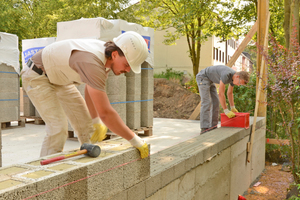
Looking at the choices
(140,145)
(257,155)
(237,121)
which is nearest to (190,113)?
(257,155)

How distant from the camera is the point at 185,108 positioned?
11625mm

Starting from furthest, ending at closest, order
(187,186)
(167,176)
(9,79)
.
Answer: (9,79) → (187,186) → (167,176)

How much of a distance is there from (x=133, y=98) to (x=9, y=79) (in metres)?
3.80

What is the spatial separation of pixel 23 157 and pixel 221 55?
29.1 m

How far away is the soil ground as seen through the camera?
6.07m

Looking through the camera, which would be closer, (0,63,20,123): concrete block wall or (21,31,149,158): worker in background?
(21,31,149,158): worker in background

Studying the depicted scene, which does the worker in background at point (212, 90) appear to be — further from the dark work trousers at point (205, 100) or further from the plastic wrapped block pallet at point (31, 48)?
the plastic wrapped block pallet at point (31, 48)

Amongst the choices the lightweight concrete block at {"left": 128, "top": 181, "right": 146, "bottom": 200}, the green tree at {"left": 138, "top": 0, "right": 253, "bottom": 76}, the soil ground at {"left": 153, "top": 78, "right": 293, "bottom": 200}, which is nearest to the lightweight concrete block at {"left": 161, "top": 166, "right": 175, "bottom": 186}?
the lightweight concrete block at {"left": 128, "top": 181, "right": 146, "bottom": 200}

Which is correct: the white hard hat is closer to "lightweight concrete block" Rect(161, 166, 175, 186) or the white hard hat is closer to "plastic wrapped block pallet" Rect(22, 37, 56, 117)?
"lightweight concrete block" Rect(161, 166, 175, 186)

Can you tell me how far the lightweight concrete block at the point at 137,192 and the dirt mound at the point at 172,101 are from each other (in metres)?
8.28

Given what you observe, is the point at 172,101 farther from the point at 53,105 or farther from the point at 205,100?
the point at 53,105

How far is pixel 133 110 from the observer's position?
6.35 m

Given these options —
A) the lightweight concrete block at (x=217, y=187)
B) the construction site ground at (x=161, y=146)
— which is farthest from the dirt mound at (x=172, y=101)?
the lightweight concrete block at (x=217, y=187)

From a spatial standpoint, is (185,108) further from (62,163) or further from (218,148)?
(62,163)
